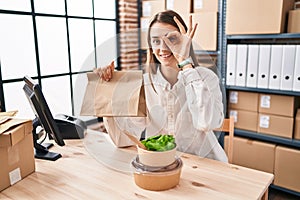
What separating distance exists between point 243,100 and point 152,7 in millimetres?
1251

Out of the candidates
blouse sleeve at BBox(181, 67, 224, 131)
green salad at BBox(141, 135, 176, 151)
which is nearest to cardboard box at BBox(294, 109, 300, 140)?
blouse sleeve at BBox(181, 67, 224, 131)

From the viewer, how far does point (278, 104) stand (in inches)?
88.4

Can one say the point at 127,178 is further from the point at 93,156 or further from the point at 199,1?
the point at 199,1

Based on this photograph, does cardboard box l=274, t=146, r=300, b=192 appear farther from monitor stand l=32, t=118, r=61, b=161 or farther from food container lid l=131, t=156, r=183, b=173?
monitor stand l=32, t=118, r=61, b=161

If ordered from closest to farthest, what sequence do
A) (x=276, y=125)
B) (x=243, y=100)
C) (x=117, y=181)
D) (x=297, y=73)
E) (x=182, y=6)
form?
1. (x=117, y=181)
2. (x=297, y=73)
3. (x=276, y=125)
4. (x=243, y=100)
5. (x=182, y=6)

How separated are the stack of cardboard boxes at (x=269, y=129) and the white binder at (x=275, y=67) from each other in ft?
0.36

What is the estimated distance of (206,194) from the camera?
3.23 feet

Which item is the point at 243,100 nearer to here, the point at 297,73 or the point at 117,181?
the point at 297,73

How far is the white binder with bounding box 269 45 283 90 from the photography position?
2.11 metres

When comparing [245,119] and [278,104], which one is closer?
[278,104]

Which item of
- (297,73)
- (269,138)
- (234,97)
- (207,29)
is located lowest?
(269,138)

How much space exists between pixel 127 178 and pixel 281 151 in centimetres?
160

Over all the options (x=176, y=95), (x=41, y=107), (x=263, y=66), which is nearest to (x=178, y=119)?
(x=176, y=95)

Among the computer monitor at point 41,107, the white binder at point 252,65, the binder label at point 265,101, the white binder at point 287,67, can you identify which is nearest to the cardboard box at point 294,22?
the white binder at point 287,67
